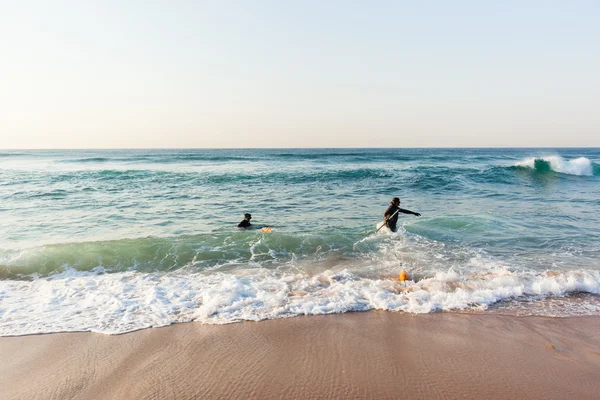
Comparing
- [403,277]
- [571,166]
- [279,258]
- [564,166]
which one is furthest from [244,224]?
[571,166]

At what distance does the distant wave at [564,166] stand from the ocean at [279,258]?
12.0 m

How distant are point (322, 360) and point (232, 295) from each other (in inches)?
89.1

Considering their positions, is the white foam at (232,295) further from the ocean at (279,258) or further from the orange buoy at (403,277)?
the orange buoy at (403,277)

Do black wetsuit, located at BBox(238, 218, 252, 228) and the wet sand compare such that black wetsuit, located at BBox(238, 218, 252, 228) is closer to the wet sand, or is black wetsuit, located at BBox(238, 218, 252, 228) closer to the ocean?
the ocean

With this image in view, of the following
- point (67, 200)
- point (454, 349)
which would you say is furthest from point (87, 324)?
point (67, 200)

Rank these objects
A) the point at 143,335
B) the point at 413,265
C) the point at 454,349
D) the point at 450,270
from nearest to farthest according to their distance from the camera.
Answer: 1. the point at 454,349
2. the point at 143,335
3. the point at 450,270
4. the point at 413,265

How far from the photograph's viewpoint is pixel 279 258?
8.35 meters

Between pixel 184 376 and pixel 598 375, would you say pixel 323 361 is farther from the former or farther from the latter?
pixel 598 375

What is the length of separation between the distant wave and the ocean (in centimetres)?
1205

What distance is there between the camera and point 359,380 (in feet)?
12.4

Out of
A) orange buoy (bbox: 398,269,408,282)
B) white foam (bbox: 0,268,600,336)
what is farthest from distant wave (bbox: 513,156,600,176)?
orange buoy (bbox: 398,269,408,282)

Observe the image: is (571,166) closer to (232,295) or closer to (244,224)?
(244,224)

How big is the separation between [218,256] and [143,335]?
3.70m

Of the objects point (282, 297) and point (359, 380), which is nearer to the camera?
point (359, 380)
